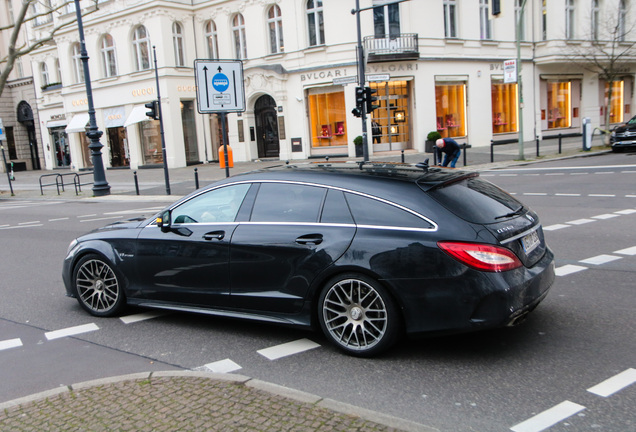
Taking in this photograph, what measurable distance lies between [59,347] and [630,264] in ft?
21.2

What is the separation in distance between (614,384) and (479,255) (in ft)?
4.03

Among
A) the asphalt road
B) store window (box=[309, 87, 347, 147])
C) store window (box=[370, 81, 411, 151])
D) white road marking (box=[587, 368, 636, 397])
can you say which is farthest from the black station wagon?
store window (box=[309, 87, 347, 147])

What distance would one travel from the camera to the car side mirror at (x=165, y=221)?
5.57 meters

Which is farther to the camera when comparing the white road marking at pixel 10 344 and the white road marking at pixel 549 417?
the white road marking at pixel 10 344

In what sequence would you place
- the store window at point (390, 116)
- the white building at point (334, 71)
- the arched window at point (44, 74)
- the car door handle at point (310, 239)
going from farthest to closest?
the arched window at point (44, 74)
the store window at point (390, 116)
the white building at point (334, 71)
the car door handle at point (310, 239)

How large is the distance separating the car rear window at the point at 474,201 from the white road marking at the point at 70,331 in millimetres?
3612

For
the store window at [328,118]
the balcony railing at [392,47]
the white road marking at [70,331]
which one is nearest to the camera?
the white road marking at [70,331]

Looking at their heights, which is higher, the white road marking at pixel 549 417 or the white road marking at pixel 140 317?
the white road marking at pixel 140 317

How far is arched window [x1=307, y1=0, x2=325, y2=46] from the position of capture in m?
29.2

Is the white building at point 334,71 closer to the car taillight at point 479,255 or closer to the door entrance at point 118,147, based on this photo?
the door entrance at point 118,147

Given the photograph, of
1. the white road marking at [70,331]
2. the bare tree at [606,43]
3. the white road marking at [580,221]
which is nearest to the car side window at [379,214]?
the white road marking at [70,331]

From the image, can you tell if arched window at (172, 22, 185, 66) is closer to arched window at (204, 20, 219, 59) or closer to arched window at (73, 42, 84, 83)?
arched window at (204, 20, 219, 59)

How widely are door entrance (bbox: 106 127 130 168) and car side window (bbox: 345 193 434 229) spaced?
114 feet

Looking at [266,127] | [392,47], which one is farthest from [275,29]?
[392,47]
